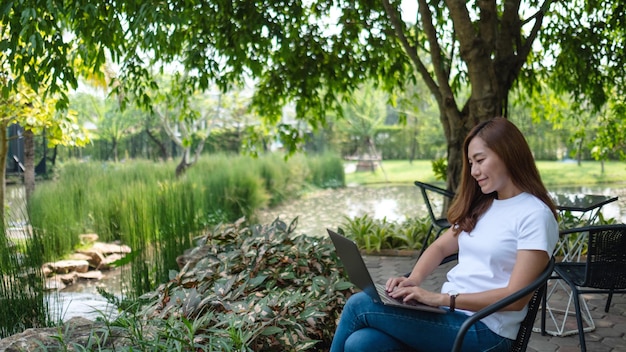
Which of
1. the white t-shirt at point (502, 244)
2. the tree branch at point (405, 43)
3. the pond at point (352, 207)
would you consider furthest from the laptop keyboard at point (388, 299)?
the pond at point (352, 207)

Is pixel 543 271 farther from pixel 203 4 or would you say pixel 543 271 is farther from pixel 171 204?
pixel 203 4

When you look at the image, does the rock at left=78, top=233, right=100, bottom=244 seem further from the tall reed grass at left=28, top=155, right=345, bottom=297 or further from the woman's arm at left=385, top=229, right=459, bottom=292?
the woman's arm at left=385, top=229, right=459, bottom=292

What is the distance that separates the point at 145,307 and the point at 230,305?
0.52 m

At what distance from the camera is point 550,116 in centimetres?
955

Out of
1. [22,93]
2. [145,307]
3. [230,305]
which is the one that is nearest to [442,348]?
[230,305]

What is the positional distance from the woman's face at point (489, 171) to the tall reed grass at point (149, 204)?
2.84 meters

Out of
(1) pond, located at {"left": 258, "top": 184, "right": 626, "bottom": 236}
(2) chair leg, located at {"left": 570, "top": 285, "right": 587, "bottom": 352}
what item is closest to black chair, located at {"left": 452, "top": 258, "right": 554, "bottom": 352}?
(2) chair leg, located at {"left": 570, "top": 285, "right": 587, "bottom": 352}

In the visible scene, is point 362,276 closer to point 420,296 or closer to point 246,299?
point 420,296

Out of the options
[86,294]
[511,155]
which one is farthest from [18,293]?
[511,155]

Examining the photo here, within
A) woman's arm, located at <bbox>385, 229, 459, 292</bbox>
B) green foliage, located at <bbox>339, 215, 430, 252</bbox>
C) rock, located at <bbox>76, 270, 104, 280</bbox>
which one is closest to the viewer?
woman's arm, located at <bbox>385, 229, 459, 292</bbox>

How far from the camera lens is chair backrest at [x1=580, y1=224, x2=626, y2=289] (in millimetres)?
2861

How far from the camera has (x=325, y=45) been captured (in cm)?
713

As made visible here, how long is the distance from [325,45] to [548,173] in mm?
→ 19269

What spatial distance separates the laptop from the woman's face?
0.40m
